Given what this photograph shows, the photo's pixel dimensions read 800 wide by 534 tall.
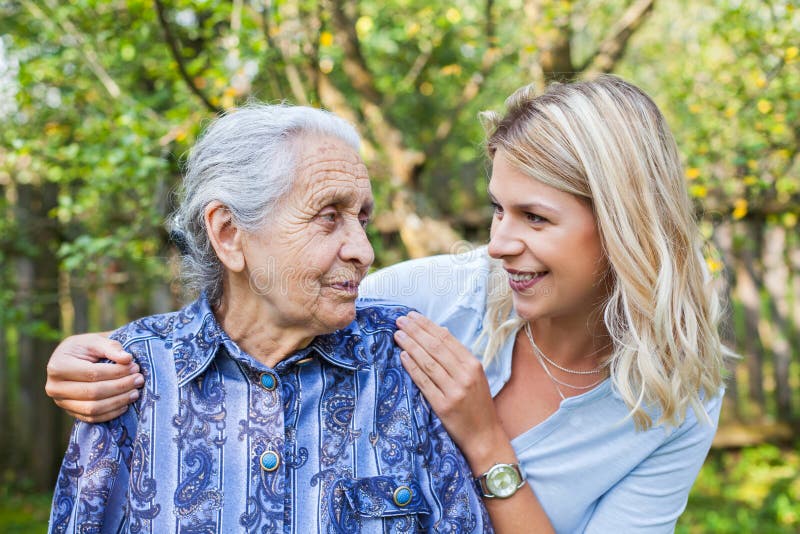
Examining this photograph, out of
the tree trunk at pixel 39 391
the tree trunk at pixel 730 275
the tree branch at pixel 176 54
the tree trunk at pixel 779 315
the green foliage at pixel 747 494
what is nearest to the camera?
the tree branch at pixel 176 54

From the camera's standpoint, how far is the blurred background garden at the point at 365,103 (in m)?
3.43

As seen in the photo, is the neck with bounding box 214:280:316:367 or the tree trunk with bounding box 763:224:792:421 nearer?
the neck with bounding box 214:280:316:367

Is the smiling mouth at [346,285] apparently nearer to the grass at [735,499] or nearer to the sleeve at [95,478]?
the sleeve at [95,478]

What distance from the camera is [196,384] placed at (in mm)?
1751

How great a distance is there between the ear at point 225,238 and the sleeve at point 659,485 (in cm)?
127

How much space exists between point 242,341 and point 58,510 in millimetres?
588

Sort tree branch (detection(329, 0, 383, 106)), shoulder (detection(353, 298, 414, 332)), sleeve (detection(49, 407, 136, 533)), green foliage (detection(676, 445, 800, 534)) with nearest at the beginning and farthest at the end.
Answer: sleeve (detection(49, 407, 136, 533)) < shoulder (detection(353, 298, 414, 332)) < tree branch (detection(329, 0, 383, 106)) < green foliage (detection(676, 445, 800, 534))

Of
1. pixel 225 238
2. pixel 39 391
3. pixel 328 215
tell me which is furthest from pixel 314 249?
pixel 39 391

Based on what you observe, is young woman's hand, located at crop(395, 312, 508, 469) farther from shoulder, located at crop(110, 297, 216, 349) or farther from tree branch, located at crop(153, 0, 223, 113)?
tree branch, located at crop(153, 0, 223, 113)

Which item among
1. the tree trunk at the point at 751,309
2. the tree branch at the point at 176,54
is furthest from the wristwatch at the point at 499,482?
the tree trunk at the point at 751,309

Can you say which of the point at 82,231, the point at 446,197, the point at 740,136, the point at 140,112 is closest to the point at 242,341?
the point at 140,112

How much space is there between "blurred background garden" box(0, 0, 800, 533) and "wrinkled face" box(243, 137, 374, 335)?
3.21 ft

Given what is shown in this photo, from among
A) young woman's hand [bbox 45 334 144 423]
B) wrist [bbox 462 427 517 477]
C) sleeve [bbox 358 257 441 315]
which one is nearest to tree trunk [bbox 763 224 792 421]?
sleeve [bbox 358 257 441 315]

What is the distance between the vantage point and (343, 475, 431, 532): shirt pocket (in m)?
1.71
